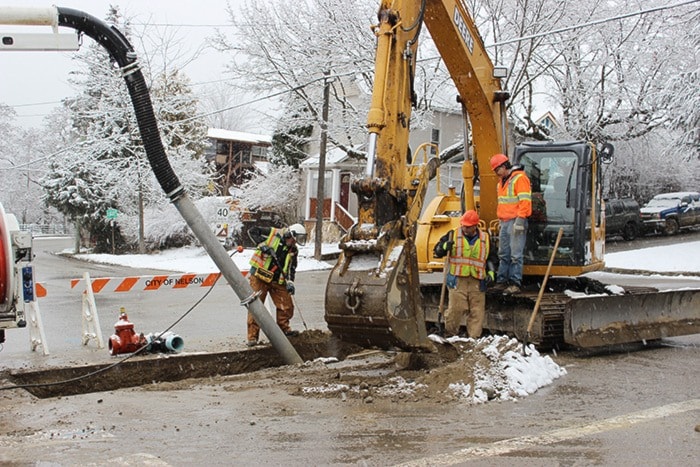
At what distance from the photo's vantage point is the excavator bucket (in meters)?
6.98

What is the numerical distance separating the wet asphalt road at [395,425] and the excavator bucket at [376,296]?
649mm

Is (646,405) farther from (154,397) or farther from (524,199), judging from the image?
(154,397)

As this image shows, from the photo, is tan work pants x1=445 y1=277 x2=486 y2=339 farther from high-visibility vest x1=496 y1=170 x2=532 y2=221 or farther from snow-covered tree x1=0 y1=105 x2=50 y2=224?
snow-covered tree x1=0 y1=105 x2=50 y2=224

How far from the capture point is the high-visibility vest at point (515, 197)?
9.59m

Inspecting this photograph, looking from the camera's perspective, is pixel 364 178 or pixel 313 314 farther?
pixel 313 314

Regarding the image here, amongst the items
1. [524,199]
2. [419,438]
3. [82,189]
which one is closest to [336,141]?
[82,189]

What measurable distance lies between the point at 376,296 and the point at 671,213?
2863 cm

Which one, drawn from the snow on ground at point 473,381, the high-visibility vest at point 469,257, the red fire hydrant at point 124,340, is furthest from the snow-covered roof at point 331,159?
the snow on ground at point 473,381

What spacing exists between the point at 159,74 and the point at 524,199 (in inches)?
1181

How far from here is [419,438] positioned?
19.7 feet

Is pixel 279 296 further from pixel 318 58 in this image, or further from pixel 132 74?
pixel 318 58

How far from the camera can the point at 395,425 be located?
638 cm

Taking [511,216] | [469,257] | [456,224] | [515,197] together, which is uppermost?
[515,197]

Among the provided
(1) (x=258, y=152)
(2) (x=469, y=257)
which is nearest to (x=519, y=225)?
(2) (x=469, y=257)
